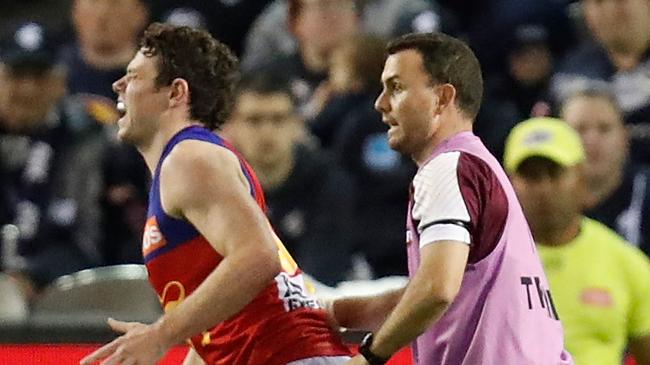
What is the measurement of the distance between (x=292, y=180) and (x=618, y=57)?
1.70 m

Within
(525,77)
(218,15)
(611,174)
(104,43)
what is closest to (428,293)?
(611,174)

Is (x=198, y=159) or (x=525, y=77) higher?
(x=198, y=159)

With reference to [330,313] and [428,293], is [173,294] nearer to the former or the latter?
[330,313]

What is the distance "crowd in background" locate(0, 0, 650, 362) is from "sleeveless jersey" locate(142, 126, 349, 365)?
2.60 metres

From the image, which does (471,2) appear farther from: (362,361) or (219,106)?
(362,361)

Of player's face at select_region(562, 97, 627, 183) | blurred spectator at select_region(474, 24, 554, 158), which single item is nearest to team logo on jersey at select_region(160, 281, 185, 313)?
player's face at select_region(562, 97, 627, 183)

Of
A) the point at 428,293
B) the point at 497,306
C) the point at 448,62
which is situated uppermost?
the point at 448,62

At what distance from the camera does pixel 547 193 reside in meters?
5.77

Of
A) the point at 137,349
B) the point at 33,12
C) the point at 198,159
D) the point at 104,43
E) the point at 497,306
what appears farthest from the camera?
the point at 33,12

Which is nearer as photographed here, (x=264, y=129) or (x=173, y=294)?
(x=173, y=294)

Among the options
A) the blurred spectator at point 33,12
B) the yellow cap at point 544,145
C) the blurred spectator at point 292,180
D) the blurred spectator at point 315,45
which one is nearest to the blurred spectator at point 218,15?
the blurred spectator at point 315,45

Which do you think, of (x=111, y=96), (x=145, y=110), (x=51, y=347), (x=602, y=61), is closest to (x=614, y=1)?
(x=602, y=61)

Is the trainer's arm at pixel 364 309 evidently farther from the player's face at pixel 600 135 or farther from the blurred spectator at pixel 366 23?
the blurred spectator at pixel 366 23

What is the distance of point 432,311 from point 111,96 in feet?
15.0
